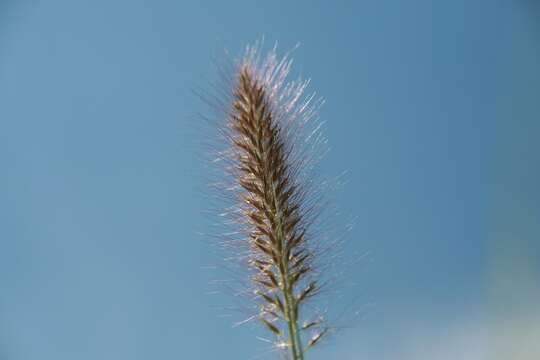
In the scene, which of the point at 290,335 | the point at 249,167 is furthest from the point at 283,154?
the point at 290,335

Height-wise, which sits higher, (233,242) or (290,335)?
(233,242)

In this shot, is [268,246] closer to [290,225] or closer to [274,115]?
[290,225]

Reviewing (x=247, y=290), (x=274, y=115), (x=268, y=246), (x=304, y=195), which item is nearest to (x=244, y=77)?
(x=274, y=115)

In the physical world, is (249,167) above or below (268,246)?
above

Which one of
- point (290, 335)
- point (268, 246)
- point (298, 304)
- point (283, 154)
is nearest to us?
point (290, 335)

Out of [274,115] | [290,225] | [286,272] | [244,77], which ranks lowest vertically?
[286,272]

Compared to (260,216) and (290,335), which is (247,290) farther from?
(290,335)

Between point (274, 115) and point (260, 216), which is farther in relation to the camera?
point (274, 115)

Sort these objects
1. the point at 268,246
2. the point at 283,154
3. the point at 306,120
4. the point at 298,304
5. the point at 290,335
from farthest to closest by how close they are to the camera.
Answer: the point at 306,120 < the point at 283,154 < the point at 268,246 < the point at 298,304 < the point at 290,335

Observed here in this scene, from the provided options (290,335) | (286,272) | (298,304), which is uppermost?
(286,272)
